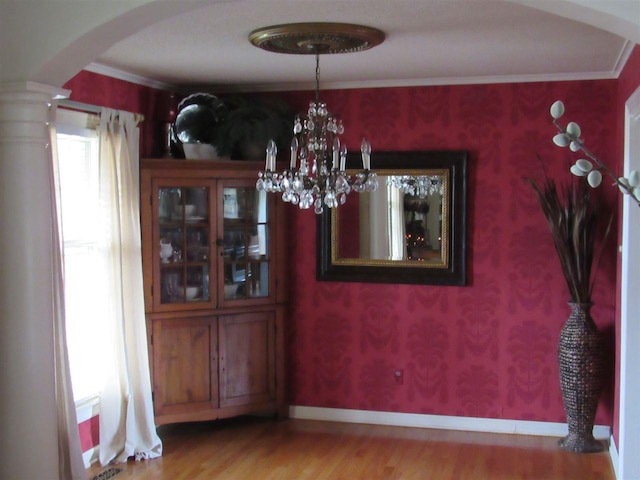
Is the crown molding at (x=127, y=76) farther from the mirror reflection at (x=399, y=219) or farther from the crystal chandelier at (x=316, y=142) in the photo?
the mirror reflection at (x=399, y=219)

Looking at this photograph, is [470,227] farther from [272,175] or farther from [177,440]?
[177,440]

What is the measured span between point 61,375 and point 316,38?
6.99 feet

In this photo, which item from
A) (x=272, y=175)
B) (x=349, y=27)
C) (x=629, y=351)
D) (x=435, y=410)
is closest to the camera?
(x=349, y=27)

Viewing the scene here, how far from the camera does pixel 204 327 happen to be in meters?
5.23

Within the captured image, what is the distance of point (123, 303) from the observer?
475 centimetres

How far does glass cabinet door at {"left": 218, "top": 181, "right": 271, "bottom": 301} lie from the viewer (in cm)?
530

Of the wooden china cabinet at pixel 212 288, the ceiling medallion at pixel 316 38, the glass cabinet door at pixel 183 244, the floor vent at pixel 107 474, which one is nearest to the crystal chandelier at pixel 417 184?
the wooden china cabinet at pixel 212 288

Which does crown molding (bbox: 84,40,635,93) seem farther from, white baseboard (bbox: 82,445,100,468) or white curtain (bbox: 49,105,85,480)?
white baseboard (bbox: 82,445,100,468)

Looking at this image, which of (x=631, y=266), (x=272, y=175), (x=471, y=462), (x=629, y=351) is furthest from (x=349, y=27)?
(x=471, y=462)

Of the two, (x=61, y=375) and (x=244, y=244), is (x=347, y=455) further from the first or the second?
(x=61, y=375)

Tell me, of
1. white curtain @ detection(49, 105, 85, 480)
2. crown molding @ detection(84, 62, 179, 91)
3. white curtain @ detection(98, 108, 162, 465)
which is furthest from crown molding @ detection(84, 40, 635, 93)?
white curtain @ detection(49, 105, 85, 480)

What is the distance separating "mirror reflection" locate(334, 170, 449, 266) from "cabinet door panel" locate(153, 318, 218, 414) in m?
1.20

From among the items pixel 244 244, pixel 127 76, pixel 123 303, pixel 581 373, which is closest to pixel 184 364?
pixel 123 303

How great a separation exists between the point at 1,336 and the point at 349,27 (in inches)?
80.4
